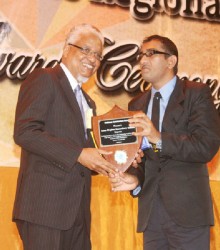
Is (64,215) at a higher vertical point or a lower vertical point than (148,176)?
lower

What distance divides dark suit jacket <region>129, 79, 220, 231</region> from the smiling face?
15 cm

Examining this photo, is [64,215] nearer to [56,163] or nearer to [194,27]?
[56,163]

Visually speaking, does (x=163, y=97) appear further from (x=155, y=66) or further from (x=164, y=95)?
(x=155, y=66)

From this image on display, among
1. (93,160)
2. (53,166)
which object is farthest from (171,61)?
(53,166)

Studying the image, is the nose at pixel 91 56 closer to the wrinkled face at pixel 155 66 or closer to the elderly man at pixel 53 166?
the elderly man at pixel 53 166

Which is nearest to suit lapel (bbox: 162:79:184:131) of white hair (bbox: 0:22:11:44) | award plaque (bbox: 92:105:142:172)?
award plaque (bbox: 92:105:142:172)

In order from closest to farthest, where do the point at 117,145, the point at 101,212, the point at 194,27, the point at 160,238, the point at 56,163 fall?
the point at 56,163, the point at 117,145, the point at 160,238, the point at 101,212, the point at 194,27

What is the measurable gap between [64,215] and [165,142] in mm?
662

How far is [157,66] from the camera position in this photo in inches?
119

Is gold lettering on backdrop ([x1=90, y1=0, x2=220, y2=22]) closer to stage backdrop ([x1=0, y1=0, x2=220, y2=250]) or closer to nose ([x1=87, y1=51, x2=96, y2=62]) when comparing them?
stage backdrop ([x1=0, y1=0, x2=220, y2=250])

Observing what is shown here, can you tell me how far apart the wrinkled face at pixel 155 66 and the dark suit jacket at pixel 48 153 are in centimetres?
66

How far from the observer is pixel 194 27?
15.5ft

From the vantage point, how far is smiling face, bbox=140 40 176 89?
3.01 metres

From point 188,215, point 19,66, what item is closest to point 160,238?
point 188,215
